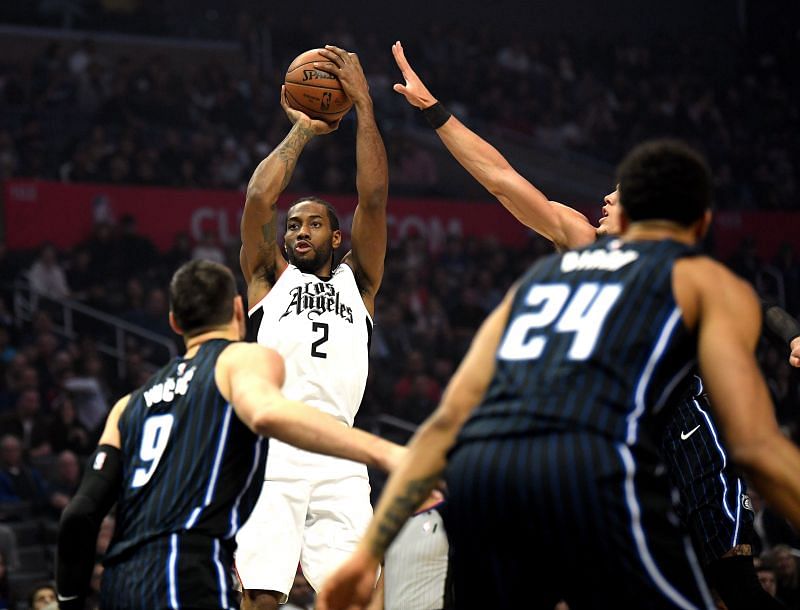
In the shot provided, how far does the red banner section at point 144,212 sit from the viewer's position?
14750 millimetres

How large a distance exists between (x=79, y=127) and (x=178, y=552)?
14.3 m

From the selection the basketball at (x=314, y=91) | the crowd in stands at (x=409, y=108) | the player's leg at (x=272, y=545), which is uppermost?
the crowd in stands at (x=409, y=108)

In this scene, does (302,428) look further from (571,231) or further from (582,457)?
(571,231)

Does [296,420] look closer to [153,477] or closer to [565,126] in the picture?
[153,477]

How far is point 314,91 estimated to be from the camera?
268 inches

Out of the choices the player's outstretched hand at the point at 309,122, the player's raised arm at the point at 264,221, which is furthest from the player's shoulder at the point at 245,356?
the player's outstretched hand at the point at 309,122

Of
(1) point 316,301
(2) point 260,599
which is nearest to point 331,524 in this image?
(2) point 260,599

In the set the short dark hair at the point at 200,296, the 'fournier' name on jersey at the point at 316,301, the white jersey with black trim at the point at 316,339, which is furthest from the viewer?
the 'fournier' name on jersey at the point at 316,301

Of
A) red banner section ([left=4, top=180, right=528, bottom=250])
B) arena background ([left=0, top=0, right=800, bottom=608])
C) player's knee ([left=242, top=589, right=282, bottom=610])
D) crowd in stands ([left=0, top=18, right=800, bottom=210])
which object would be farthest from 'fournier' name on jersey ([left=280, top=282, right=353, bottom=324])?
crowd in stands ([left=0, top=18, right=800, bottom=210])

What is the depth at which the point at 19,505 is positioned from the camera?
453 inches

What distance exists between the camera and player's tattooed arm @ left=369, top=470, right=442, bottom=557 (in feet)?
10.8

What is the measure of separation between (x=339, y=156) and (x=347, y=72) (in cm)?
1122

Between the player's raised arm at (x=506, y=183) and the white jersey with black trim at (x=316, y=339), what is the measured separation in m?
0.92

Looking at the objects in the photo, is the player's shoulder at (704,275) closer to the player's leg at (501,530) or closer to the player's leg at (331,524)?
the player's leg at (501,530)
